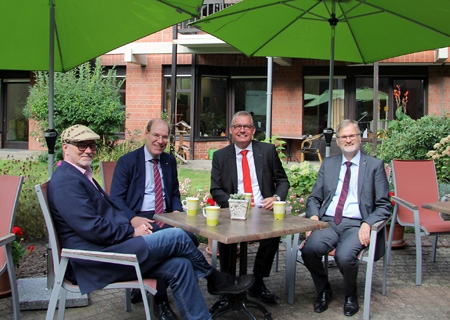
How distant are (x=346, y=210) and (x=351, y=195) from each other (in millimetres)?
131

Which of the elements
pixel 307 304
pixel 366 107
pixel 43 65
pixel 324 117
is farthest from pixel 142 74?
pixel 307 304

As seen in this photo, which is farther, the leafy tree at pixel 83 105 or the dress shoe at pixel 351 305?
the leafy tree at pixel 83 105

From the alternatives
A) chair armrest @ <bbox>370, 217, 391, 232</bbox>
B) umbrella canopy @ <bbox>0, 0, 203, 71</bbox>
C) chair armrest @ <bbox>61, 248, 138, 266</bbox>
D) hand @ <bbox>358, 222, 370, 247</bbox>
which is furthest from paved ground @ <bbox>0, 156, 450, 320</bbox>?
umbrella canopy @ <bbox>0, 0, 203, 71</bbox>

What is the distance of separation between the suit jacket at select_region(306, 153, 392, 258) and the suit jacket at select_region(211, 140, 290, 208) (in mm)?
300

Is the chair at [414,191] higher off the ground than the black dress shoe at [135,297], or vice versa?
the chair at [414,191]

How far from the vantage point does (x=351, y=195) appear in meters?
4.41

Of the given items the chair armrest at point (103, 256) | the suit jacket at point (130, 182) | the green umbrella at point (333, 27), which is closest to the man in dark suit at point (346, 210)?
the green umbrella at point (333, 27)

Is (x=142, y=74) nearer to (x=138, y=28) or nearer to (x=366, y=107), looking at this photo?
(x=366, y=107)

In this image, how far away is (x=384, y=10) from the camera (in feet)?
16.3

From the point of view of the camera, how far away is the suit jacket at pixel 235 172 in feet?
15.0

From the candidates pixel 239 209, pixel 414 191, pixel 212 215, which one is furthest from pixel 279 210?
pixel 414 191

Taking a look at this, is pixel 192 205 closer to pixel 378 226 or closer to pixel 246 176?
pixel 246 176

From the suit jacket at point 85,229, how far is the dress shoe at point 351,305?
68.1 inches

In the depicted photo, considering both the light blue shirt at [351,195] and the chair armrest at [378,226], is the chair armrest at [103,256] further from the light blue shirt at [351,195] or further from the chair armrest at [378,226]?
the light blue shirt at [351,195]
